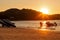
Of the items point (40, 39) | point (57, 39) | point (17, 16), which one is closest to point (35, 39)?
point (40, 39)

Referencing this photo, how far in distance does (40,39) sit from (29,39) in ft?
2.76

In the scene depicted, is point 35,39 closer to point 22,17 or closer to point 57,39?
point 57,39

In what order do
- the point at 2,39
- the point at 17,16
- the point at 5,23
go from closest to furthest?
the point at 2,39 → the point at 5,23 → the point at 17,16

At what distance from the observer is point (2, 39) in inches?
693

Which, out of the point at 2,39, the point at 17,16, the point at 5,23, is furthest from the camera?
the point at 17,16

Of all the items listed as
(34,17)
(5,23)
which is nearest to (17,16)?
(34,17)

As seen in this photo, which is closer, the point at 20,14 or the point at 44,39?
the point at 44,39

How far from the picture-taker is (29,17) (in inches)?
5778

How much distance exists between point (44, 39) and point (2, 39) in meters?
3.25

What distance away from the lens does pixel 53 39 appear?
18.5 meters

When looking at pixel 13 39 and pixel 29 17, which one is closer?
pixel 13 39

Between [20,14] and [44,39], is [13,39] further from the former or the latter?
[20,14]

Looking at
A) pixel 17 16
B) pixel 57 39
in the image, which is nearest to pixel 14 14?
pixel 17 16

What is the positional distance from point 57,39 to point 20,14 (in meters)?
125
